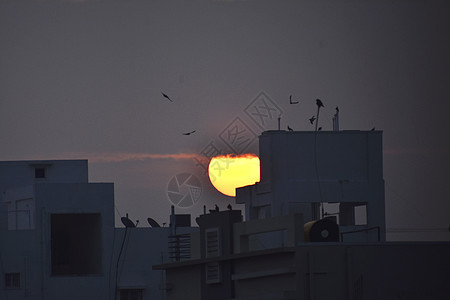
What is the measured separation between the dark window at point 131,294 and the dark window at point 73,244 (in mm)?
2212

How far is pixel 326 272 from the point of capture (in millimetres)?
47156

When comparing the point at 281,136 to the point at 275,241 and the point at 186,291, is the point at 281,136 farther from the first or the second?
the point at 186,291

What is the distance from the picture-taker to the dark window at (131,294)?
74.9 meters

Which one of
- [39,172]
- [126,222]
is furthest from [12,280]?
[39,172]

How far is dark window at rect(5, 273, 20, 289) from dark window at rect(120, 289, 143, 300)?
5.94 metres

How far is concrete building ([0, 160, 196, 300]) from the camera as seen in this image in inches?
2876

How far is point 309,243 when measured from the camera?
156ft

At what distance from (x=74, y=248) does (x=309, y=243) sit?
105 ft

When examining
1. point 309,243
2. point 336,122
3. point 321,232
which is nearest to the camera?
point 309,243

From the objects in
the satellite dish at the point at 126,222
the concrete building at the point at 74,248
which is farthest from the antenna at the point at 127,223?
the concrete building at the point at 74,248

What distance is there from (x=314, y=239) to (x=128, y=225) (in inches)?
1101

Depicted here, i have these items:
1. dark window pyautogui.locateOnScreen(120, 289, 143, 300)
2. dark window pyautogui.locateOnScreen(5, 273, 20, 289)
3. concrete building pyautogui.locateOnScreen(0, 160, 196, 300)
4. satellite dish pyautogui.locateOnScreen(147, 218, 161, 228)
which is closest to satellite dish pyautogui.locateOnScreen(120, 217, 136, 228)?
concrete building pyautogui.locateOnScreen(0, 160, 196, 300)

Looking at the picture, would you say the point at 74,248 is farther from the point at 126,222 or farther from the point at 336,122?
the point at 336,122

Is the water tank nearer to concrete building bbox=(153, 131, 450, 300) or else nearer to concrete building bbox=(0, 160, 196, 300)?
concrete building bbox=(153, 131, 450, 300)
